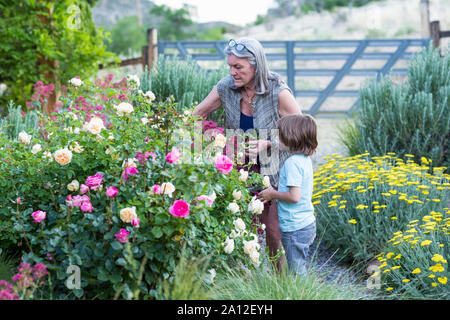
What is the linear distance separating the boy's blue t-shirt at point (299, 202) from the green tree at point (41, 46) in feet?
17.5

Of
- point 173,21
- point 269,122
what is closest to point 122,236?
point 269,122

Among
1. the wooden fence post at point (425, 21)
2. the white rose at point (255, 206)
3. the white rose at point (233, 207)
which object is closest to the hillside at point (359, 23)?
the wooden fence post at point (425, 21)

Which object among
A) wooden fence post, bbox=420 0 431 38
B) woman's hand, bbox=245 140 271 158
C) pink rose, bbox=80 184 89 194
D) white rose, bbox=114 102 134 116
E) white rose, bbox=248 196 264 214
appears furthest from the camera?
wooden fence post, bbox=420 0 431 38

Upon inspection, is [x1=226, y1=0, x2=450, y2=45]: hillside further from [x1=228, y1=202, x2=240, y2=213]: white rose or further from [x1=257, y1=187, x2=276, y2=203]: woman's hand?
[x1=228, y1=202, x2=240, y2=213]: white rose

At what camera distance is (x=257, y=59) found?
129 inches

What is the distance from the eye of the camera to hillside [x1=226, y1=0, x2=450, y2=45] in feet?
92.7

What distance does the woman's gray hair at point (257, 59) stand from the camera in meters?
3.24

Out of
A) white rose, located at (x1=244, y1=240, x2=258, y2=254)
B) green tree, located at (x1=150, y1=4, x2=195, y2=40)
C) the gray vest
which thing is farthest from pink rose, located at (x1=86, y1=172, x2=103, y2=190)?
green tree, located at (x1=150, y1=4, x2=195, y2=40)

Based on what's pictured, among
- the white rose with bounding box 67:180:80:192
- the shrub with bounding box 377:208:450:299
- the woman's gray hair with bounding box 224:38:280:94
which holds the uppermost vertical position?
the woman's gray hair with bounding box 224:38:280:94

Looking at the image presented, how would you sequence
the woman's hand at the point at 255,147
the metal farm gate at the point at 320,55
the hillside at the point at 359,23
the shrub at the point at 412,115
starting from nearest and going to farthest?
the woman's hand at the point at 255,147, the shrub at the point at 412,115, the metal farm gate at the point at 320,55, the hillside at the point at 359,23

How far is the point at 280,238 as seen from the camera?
3326mm

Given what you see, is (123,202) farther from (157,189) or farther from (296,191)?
(296,191)

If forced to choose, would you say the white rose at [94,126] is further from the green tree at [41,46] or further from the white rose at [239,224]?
the green tree at [41,46]
